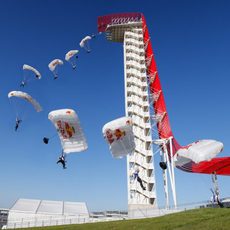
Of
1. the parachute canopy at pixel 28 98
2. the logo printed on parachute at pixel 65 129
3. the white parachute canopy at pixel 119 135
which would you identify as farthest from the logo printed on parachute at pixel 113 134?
the parachute canopy at pixel 28 98

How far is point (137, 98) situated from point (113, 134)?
34835mm

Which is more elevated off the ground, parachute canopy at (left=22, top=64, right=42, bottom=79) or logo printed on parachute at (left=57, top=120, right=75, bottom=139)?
parachute canopy at (left=22, top=64, right=42, bottom=79)

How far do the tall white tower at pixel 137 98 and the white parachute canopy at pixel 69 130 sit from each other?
67.6 feet

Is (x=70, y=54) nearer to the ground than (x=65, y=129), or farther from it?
farther from it

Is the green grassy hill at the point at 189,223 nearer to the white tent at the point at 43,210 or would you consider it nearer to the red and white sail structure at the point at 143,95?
the red and white sail structure at the point at 143,95

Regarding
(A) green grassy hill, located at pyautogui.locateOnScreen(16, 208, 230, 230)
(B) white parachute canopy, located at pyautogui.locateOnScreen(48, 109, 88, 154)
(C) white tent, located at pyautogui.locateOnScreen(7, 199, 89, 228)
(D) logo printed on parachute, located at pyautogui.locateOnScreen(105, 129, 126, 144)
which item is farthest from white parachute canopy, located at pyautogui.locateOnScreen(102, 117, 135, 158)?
(C) white tent, located at pyautogui.locateOnScreen(7, 199, 89, 228)

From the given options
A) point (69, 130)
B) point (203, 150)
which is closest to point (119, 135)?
point (69, 130)

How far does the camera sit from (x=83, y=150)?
30625mm

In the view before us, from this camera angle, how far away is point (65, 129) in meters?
31.0

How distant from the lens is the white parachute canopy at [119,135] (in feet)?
90.2

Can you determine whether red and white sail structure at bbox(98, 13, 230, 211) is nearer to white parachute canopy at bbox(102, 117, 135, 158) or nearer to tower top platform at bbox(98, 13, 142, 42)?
tower top platform at bbox(98, 13, 142, 42)

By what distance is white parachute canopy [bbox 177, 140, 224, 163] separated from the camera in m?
24.7

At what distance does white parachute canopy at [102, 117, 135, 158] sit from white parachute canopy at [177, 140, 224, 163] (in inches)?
194

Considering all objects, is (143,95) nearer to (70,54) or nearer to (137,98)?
(137,98)
